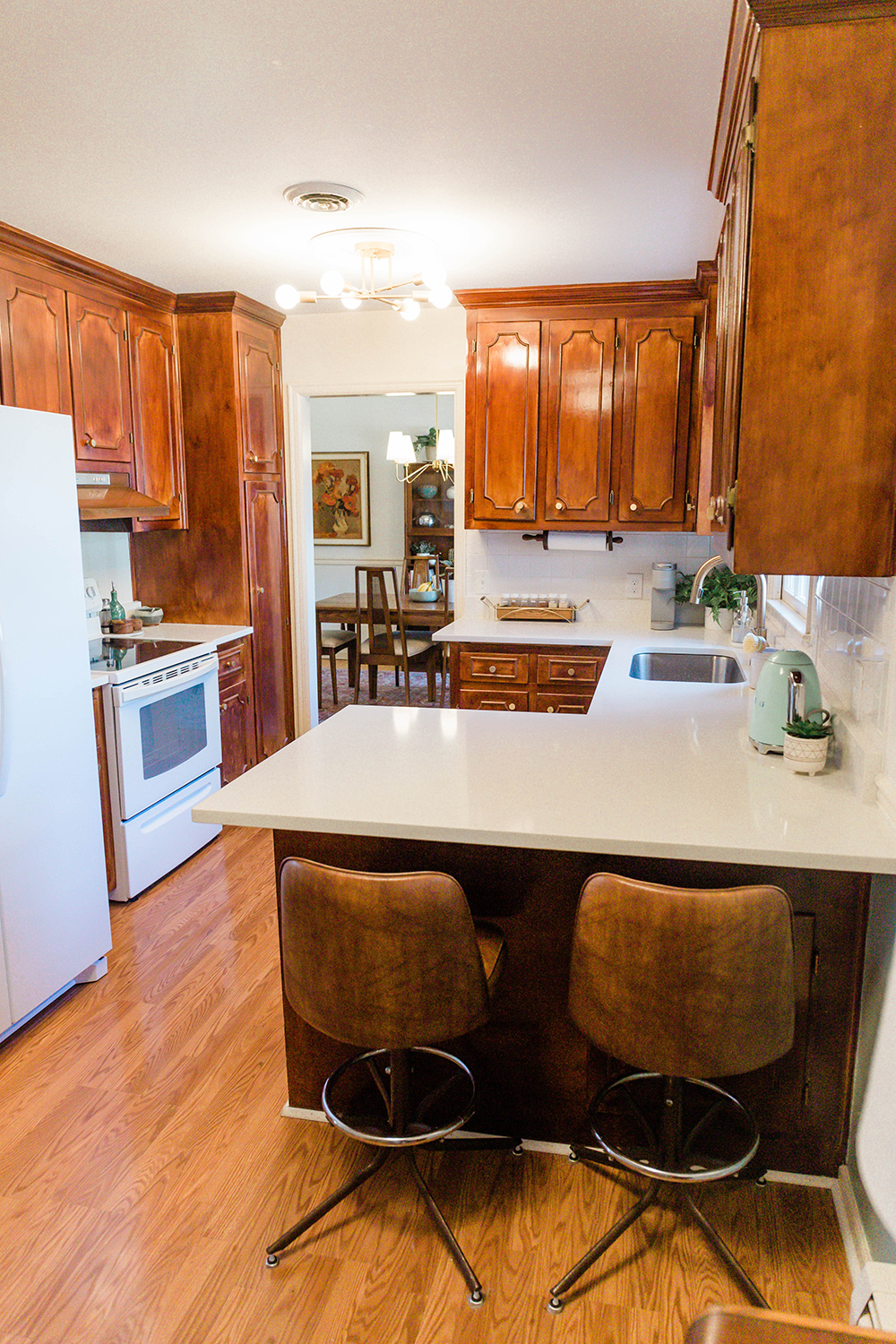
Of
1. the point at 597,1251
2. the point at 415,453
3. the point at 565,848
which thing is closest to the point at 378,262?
the point at 565,848

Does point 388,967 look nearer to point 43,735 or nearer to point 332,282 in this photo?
point 43,735

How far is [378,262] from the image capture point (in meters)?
3.50

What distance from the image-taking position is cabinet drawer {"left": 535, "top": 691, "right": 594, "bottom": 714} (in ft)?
13.6

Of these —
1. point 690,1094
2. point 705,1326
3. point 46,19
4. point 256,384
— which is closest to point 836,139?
point 46,19

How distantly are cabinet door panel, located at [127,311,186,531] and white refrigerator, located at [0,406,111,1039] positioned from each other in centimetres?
148

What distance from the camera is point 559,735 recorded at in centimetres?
238

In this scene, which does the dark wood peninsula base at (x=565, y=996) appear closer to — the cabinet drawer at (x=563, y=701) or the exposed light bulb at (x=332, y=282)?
the exposed light bulb at (x=332, y=282)

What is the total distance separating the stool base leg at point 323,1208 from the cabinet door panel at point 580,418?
10.1 feet

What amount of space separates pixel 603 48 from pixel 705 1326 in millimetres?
2278

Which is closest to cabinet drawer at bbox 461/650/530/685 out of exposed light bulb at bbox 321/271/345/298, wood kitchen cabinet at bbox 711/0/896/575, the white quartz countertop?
the white quartz countertop

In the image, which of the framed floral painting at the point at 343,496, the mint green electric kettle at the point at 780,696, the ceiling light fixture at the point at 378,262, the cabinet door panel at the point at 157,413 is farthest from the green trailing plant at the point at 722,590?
the framed floral painting at the point at 343,496

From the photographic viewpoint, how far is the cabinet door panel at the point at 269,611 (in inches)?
182

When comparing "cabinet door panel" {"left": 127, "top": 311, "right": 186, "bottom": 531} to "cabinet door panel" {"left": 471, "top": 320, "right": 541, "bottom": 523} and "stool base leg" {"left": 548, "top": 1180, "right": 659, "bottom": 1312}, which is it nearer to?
"cabinet door panel" {"left": 471, "top": 320, "right": 541, "bottom": 523}

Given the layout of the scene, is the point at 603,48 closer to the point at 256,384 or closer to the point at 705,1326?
the point at 705,1326
